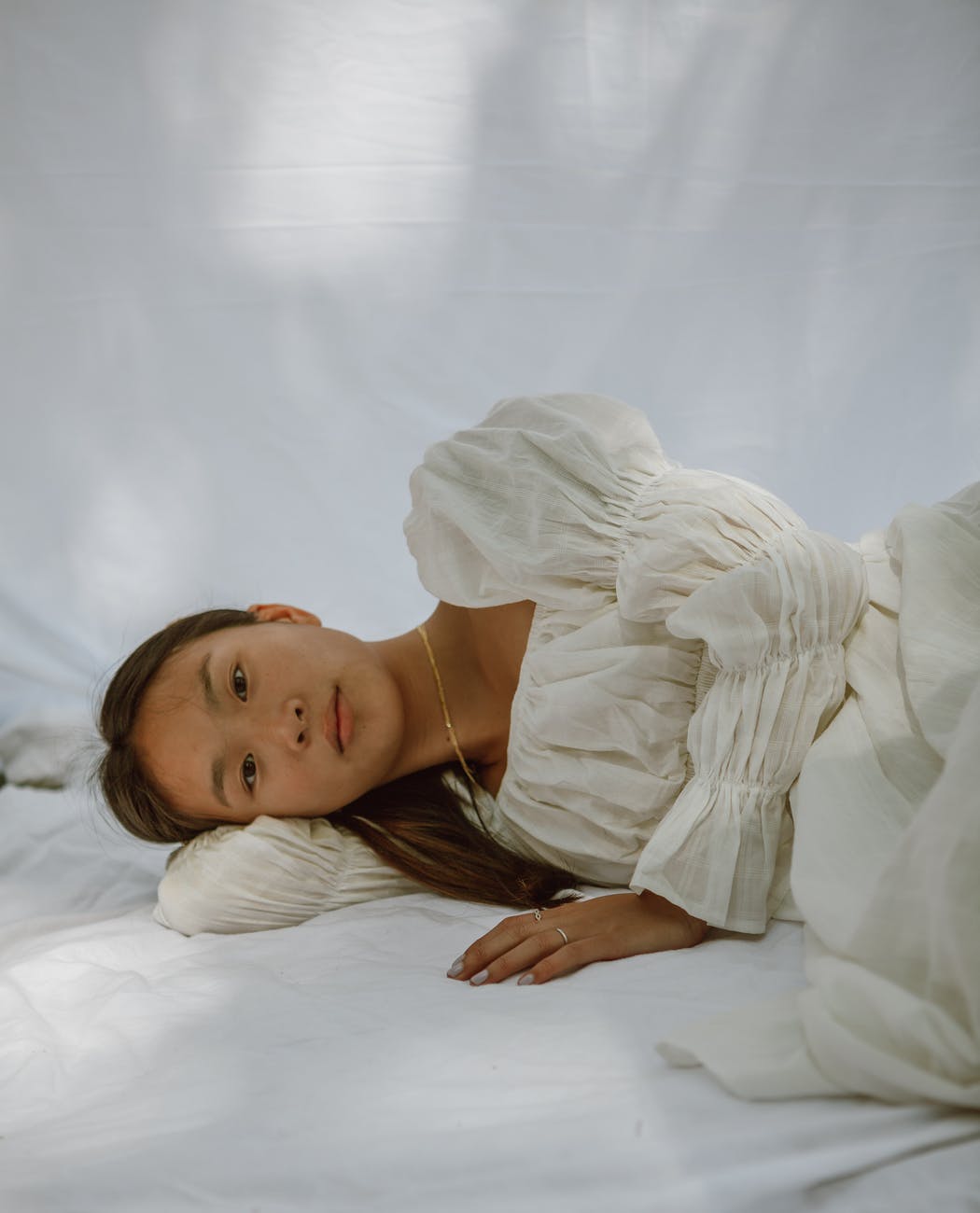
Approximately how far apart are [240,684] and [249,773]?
10cm

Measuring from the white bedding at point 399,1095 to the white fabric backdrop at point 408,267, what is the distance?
2.54ft

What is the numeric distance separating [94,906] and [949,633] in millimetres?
1005

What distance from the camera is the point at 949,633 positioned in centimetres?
96

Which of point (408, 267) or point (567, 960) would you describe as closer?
point (567, 960)

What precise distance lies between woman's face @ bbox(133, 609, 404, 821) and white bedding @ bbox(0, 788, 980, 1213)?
153 mm

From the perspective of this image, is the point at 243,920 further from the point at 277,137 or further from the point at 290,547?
the point at 277,137

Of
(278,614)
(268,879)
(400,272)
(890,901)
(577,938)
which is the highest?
(400,272)

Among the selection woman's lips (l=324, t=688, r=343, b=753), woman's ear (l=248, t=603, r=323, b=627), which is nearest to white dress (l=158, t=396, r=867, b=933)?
woman's lips (l=324, t=688, r=343, b=753)

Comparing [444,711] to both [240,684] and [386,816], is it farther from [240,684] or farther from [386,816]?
[240,684]

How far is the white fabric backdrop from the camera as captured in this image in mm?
1775

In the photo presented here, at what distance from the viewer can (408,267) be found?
191 centimetres

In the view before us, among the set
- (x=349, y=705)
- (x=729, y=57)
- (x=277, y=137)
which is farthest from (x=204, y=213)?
(x=349, y=705)

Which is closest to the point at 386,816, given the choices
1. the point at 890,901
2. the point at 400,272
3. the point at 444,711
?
the point at 444,711

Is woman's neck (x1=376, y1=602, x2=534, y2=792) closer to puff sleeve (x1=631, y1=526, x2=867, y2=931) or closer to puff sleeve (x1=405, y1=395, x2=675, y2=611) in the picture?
puff sleeve (x1=405, y1=395, x2=675, y2=611)
